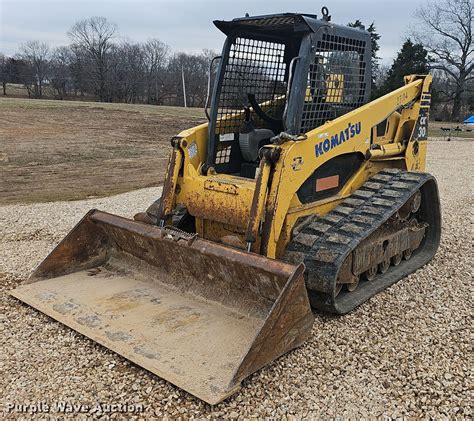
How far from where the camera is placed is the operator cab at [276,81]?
479 centimetres

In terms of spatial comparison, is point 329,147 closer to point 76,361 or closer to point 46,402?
point 76,361

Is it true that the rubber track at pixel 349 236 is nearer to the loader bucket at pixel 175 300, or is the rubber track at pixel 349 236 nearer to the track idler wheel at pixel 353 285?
the track idler wheel at pixel 353 285

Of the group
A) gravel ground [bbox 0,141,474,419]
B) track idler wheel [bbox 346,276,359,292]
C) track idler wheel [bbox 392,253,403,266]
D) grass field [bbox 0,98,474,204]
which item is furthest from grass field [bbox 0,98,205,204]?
track idler wheel [bbox 346,276,359,292]

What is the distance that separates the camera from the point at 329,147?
15.9 ft

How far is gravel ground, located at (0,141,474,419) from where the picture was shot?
3.36m

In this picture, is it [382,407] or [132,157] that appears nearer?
[382,407]

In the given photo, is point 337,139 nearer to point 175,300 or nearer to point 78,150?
point 175,300

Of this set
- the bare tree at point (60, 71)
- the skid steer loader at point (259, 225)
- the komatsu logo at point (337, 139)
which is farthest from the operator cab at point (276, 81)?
the bare tree at point (60, 71)

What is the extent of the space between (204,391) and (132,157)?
13691 millimetres

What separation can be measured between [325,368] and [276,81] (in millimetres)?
3439

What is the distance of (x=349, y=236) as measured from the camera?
14.9 feet

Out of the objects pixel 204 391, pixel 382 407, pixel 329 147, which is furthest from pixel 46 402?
pixel 329 147

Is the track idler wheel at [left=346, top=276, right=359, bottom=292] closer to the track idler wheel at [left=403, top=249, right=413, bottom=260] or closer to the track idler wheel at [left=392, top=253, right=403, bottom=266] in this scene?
the track idler wheel at [left=392, top=253, right=403, bottom=266]

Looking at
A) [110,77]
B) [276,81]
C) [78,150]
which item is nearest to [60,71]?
[110,77]
